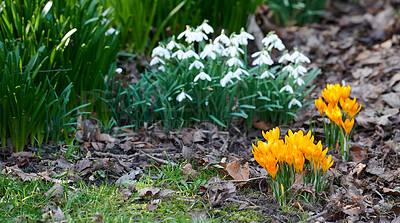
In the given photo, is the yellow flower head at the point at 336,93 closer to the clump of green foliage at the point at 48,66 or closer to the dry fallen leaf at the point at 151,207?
the dry fallen leaf at the point at 151,207

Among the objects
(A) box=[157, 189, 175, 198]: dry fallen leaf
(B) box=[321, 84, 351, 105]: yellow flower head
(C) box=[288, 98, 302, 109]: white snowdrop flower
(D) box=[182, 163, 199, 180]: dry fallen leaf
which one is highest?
(B) box=[321, 84, 351, 105]: yellow flower head

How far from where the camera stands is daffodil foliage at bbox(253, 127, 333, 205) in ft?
7.47

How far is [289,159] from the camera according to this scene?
229cm

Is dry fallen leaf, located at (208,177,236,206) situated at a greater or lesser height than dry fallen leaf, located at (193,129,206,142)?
A: lesser

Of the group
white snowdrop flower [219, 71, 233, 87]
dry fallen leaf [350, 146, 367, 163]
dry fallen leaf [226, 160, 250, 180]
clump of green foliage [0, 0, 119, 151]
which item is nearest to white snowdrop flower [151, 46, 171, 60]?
clump of green foliage [0, 0, 119, 151]

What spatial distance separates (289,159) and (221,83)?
1.04m

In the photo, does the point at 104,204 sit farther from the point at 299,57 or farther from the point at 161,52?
the point at 299,57

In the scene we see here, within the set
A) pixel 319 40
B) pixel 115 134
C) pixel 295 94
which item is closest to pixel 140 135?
pixel 115 134

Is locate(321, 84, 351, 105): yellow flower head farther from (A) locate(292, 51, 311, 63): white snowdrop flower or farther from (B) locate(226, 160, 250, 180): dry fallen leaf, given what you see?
(B) locate(226, 160, 250, 180): dry fallen leaf

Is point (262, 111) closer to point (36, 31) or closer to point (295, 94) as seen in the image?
point (295, 94)

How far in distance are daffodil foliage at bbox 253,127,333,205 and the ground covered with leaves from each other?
0.25 ft

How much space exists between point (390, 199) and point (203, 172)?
1083mm

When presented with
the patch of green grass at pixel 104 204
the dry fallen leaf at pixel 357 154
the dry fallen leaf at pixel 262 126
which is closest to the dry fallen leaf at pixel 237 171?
the patch of green grass at pixel 104 204

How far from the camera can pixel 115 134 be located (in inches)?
131
